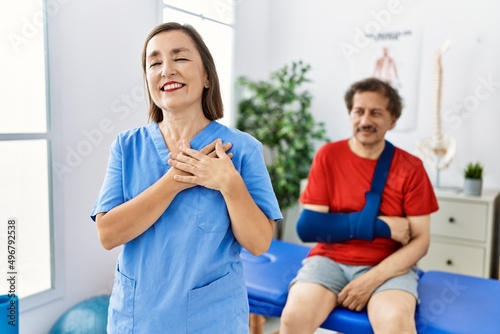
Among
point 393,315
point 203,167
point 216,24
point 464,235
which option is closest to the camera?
point 203,167

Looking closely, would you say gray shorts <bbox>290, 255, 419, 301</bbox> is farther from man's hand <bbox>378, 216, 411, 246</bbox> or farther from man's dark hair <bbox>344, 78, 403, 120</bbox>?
man's dark hair <bbox>344, 78, 403, 120</bbox>

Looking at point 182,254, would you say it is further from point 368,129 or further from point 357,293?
point 368,129

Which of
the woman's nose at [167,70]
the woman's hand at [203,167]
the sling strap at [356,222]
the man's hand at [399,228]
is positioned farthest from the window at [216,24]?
the woman's hand at [203,167]

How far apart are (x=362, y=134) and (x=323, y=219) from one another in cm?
38

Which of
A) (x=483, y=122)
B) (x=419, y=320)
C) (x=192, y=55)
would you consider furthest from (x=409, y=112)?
(x=192, y=55)

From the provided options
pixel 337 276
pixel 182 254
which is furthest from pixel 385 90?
pixel 182 254

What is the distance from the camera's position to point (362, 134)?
73.1 inches

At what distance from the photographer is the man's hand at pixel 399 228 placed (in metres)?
1.76

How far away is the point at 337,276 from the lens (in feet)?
5.84

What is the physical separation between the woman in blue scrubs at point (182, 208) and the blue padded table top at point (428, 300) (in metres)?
0.69

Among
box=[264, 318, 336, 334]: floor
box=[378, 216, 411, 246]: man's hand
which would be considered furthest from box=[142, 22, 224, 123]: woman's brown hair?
box=[264, 318, 336, 334]: floor

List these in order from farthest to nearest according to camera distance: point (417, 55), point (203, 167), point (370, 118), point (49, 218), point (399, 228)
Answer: point (417, 55)
point (49, 218)
point (370, 118)
point (399, 228)
point (203, 167)

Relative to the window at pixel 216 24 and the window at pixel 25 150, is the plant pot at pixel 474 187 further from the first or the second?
the window at pixel 25 150

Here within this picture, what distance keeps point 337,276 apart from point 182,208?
0.97 m
